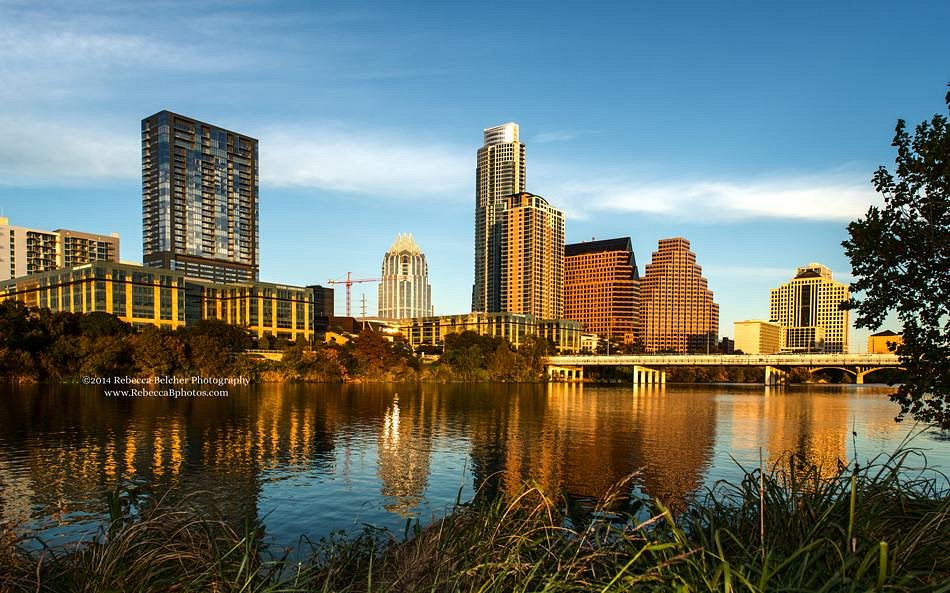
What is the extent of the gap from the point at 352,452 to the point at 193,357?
97.3 m

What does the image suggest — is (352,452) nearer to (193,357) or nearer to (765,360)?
(193,357)

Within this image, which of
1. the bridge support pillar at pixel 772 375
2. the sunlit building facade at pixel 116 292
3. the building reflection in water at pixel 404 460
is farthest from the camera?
the bridge support pillar at pixel 772 375

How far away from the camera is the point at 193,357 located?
426 ft

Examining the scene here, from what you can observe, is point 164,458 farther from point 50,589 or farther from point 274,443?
point 50,589

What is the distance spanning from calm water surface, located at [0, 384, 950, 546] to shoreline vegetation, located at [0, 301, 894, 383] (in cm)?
2719

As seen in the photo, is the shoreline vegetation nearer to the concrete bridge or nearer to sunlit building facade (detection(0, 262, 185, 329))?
sunlit building facade (detection(0, 262, 185, 329))

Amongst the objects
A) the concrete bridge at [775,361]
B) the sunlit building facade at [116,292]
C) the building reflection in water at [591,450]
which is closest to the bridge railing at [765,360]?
the concrete bridge at [775,361]

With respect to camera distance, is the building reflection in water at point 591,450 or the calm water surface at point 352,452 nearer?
the calm water surface at point 352,452

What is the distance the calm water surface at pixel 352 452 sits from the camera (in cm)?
2931

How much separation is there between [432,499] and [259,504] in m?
8.18

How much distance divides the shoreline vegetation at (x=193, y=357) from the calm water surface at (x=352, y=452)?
27.2 meters

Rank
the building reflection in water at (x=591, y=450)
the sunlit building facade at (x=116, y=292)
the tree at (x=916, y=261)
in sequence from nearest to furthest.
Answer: the tree at (x=916, y=261) < the building reflection in water at (x=591, y=450) < the sunlit building facade at (x=116, y=292)

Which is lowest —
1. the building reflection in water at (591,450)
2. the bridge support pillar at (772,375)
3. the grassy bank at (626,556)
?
the bridge support pillar at (772,375)

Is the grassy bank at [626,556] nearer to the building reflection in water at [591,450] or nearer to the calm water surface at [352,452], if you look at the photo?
the calm water surface at [352,452]
